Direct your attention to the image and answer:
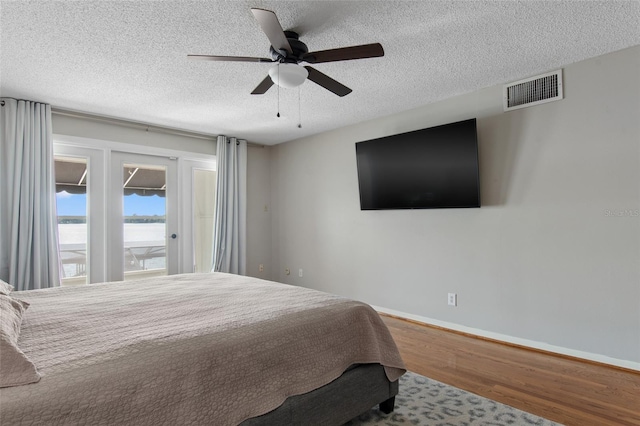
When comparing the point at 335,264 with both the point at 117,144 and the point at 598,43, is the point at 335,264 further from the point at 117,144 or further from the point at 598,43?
the point at 598,43

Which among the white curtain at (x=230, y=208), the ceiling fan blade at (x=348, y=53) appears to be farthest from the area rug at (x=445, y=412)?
the white curtain at (x=230, y=208)

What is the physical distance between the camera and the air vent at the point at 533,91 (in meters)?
2.98

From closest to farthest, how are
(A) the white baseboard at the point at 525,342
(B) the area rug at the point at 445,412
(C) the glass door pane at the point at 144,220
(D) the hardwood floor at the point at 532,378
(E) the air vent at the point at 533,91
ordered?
(B) the area rug at the point at 445,412
(D) the hardwood floor at the point at 532,378
(A) the white baseboard at the point at 525,342
(E) the air vent at the point at 533,91
(C) the glass door pane at the point at 144,220

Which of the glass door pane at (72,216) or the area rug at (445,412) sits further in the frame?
the glass door pane at (72,216)

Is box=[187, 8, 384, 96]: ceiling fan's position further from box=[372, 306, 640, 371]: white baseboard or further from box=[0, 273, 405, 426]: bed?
box=[372, 306, 640, 371]: white baseboard

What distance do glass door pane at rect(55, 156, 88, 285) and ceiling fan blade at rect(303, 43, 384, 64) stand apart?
330 centimetres

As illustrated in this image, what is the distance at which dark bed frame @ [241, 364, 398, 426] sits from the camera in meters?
1.55

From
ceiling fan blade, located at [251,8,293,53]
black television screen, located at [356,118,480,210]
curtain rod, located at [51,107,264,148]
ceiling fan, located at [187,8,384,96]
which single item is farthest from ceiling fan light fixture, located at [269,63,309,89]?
curtain rod, located at [51,107,264,148]

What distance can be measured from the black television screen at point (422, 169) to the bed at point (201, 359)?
1880 millimetres

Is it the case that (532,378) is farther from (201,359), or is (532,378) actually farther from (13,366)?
(13,366)

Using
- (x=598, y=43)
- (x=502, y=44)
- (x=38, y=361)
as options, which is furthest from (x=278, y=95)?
(x=38, y=361)

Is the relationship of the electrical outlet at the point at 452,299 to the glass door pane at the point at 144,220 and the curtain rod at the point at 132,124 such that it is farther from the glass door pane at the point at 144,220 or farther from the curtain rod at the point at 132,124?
the curtain rod at the point at 132,124

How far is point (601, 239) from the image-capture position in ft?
9.07

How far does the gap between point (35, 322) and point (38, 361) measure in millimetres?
585
